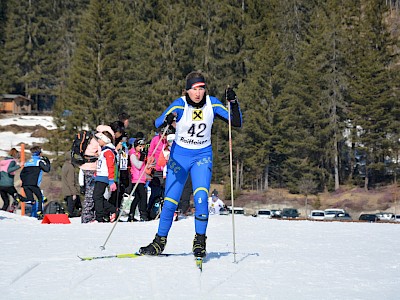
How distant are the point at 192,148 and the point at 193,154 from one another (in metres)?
0.07

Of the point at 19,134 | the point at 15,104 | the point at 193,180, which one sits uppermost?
the point at 15,104

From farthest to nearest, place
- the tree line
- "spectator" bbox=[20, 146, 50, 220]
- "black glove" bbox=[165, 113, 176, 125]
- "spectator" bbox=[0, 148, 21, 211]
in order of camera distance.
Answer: the tree line < "spectator" bbox=[0, 148, 21, 211] < "spectator" bbox=[20, 146, 50, 220] < "black glove" bbox=[165, 113, 176, 125]

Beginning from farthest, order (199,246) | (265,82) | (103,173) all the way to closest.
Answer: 1. (265,82)
2. (103,173)
3. (199,246)

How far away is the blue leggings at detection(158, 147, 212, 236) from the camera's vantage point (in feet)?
23.2

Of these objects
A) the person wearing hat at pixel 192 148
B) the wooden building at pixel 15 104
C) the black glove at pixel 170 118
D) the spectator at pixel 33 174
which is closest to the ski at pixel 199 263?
the person wearing hat at pixel 192 148

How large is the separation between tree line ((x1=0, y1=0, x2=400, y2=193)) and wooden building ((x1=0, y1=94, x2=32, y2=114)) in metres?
23.1

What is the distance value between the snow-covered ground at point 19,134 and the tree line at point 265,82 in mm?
9144

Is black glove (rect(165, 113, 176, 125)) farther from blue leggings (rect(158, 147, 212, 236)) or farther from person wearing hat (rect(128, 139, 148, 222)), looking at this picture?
person wearing hat (rect(128, 139, 148, 222))

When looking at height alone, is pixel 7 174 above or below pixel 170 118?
below

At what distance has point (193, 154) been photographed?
7.17m

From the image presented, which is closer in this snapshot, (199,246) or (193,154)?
(199,246)

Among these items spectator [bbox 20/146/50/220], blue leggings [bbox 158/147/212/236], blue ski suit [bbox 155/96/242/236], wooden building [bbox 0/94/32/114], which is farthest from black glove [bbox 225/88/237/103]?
wooden building [bbox 0/94/32/114]

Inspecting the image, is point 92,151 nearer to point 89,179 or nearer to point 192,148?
point 89,179

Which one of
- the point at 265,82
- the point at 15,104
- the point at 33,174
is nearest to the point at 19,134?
the point at 15,104
